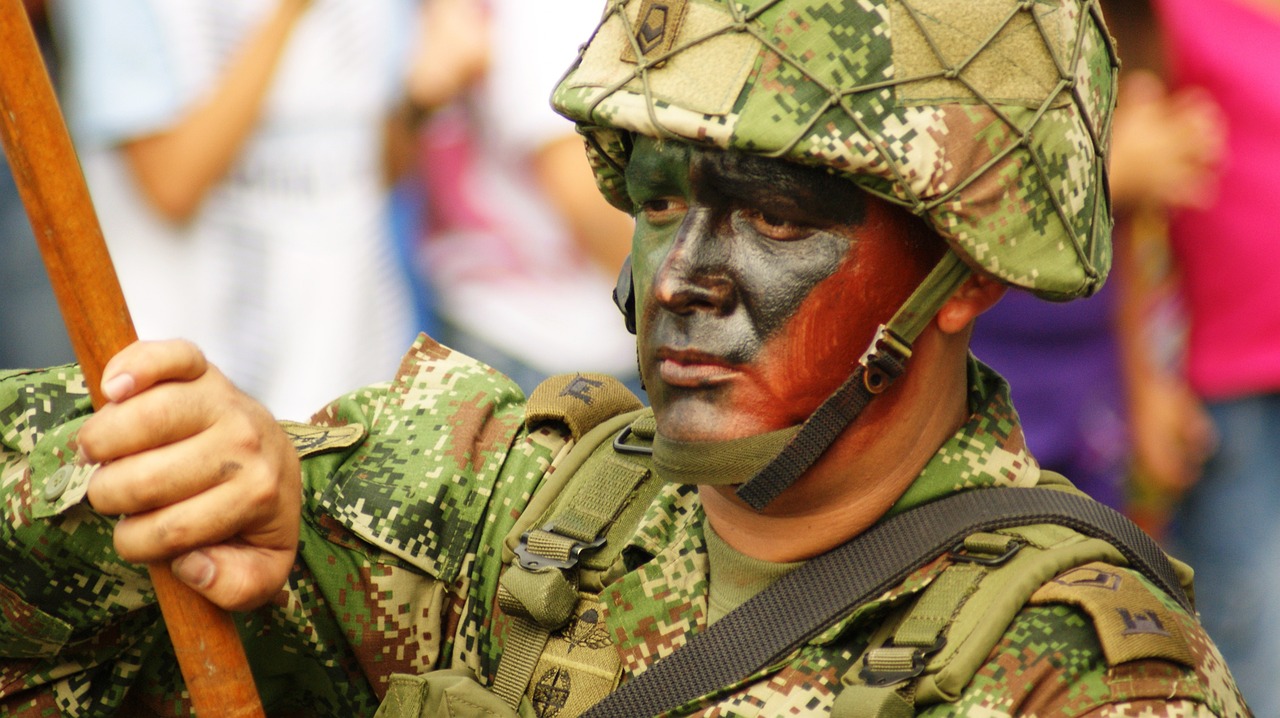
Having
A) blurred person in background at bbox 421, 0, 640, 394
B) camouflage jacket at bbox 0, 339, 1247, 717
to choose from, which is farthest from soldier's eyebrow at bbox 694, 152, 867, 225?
blurred person in background at bbox 421, 0, 640, 394

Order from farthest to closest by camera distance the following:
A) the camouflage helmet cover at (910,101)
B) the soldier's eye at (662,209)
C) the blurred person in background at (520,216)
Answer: the blurred person in background at (520,216)
the soldier's eye at (662,209)
the camouflage helmet cover at (910,101)

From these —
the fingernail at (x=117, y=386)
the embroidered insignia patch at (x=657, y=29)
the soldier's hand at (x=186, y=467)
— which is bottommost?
the soldier's hand at (x=186, y=467)

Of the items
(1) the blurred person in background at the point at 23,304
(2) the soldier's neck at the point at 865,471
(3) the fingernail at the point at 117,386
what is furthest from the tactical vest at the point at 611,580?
(1) the blurred person in background at the point at 23,304

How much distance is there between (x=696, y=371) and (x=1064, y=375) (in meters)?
2.21

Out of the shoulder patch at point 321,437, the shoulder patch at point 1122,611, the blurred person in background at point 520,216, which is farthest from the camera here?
the blurred person in background at point 520,216

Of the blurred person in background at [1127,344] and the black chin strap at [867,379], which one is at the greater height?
the black chin strap at [867,379]

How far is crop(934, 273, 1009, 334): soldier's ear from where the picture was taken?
278 centimetres

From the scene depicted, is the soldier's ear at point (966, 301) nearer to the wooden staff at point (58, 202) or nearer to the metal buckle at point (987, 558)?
the metal buckle at point (987, 558)

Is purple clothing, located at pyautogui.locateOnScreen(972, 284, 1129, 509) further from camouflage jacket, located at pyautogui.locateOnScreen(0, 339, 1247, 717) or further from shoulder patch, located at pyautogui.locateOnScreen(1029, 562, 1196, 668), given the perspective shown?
shoulder patch, located at pyautogui.locateOnScreen(1029, 562, 1196, 668)

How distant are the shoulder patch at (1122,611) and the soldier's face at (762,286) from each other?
0.48m

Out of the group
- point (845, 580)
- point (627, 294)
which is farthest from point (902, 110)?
point (845, 580)

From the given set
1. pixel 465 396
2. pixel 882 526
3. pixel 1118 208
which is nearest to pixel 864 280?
pixel 882 526

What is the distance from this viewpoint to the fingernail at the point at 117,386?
2.18 metres

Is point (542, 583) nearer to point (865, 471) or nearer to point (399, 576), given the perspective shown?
point (399, 576)
